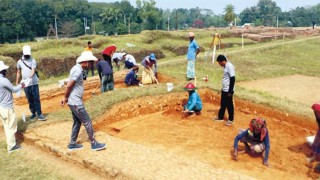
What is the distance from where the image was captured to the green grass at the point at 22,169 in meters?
4.86

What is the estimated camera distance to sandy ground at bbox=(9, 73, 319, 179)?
18.3 feet

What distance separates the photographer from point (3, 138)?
6457 millimetres

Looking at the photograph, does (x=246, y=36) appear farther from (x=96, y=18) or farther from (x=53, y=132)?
(x=96, y=18)

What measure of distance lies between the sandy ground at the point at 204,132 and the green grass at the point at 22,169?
416 mm

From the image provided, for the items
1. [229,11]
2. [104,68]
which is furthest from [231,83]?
[229,11]

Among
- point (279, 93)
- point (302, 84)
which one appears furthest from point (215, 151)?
point (302, 84)

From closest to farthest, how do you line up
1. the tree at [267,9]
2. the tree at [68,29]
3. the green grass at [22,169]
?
the green grass at [22,169] → the tree at [68,29] → the tree at [267,9]

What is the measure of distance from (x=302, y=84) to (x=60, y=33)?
58697 mm

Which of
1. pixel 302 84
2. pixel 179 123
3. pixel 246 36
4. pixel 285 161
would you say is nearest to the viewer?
pixel 285 161

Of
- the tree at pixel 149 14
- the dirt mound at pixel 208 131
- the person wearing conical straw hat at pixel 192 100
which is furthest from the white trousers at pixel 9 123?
the tree at pixel 149 14

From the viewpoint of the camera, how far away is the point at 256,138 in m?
5.70

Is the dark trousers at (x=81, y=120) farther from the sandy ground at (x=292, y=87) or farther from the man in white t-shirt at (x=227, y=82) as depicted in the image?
the sandy ground at (x=292, y=87)

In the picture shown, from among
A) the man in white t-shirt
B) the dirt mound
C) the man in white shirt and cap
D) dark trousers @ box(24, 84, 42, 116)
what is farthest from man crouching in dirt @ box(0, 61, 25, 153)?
the man in white t-shirt

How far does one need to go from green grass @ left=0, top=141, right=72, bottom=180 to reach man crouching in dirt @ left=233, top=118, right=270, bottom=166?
10.1 feet
